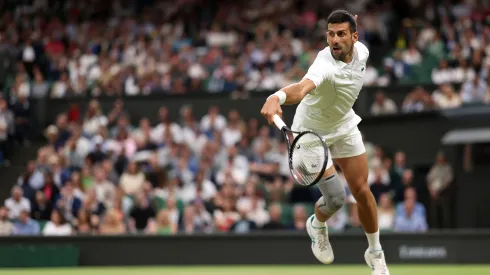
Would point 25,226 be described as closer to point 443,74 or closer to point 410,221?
point 410,221

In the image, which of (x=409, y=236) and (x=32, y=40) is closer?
(x=409, y=236)

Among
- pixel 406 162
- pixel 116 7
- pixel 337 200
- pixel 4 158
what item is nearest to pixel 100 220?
pixel 4 158

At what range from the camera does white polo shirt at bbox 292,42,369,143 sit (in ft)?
25.8

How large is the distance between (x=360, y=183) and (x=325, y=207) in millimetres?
467

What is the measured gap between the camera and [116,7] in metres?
21.9

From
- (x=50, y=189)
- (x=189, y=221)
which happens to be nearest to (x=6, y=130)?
(x=50, y=189)

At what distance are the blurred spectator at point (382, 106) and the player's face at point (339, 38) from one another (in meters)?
8.84

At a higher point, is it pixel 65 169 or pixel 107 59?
pixel 107 59

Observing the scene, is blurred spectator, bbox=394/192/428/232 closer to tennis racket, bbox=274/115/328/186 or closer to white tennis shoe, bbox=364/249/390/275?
white tennis shoe, bbox=364/249/390/275

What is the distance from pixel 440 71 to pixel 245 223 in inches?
203

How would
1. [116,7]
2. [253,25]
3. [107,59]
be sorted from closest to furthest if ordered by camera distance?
[107,59], [253,25], [116,7]

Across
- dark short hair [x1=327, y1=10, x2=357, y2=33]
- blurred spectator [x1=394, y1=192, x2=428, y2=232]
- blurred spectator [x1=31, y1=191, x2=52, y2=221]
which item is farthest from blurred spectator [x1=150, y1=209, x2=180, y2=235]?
dark short hair [x1=327, y1=10, x2=357, y2=33]

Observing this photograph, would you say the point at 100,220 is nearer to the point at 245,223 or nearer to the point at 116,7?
the point at 245,223

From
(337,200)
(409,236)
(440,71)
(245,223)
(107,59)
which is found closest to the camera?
(337,200)
